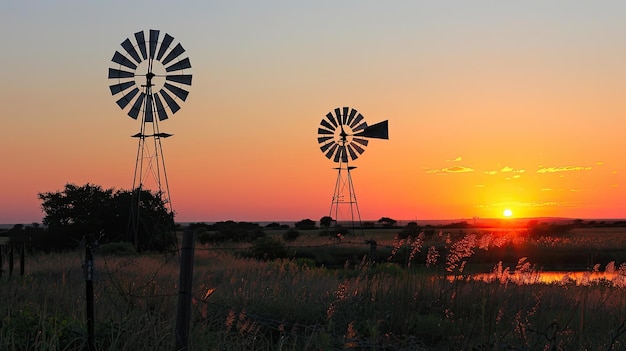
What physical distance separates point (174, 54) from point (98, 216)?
32.6ft

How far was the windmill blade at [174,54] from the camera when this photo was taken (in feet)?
89.1

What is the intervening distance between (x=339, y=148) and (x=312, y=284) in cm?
3227

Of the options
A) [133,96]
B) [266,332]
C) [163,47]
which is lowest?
[266,332]

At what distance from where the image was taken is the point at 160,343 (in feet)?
26.8

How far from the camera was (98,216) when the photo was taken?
33188 millimetres

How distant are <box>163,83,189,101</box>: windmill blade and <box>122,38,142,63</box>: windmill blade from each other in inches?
55.7

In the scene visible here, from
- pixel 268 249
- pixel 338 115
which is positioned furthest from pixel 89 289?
pixel 338 115

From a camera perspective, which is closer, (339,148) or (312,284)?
(312,284)

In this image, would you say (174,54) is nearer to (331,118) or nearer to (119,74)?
(119,74)

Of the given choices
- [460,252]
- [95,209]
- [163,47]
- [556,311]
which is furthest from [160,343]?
[95,209]

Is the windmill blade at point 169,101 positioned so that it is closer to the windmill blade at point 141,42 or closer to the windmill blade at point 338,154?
the windmill blade at point 141,42

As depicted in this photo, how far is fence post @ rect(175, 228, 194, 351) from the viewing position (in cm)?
699

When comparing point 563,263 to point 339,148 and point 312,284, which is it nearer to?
point 339,148

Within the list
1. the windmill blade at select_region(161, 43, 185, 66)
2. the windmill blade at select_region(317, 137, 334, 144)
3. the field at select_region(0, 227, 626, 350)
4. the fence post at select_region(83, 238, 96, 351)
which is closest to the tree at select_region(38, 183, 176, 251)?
the windmill blade at select_region(161, 43, 185, 66)
